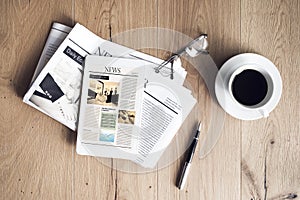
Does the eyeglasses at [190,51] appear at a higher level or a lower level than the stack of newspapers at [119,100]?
higher

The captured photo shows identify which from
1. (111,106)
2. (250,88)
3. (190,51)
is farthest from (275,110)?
(111,106)

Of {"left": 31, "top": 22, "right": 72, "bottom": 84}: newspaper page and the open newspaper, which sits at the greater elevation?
{"left": 31, "top": 22, "right": 72, "bottom": 84}: newspaper page

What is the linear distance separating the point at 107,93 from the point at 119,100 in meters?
0.03

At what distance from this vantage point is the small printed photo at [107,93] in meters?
0.77

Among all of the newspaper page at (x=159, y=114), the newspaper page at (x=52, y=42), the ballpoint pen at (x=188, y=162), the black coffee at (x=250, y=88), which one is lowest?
the ballpoint pen at (x=188, y=162)

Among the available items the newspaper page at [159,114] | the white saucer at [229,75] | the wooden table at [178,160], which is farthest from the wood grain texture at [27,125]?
the white saucer at [229,75]

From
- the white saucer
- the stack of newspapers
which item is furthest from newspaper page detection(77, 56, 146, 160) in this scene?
the white saucer

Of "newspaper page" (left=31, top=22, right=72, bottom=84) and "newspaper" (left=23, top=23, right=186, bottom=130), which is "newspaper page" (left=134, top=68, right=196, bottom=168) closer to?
"newspaper" (left=23, top=23, right=186, bottom=130)

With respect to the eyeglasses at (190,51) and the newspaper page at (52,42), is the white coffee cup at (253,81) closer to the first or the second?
the eyeglasses at (190,51)

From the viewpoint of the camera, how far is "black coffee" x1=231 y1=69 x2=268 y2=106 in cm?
71

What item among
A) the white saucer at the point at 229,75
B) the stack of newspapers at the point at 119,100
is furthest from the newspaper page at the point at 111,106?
the white saucer at the point at 229,75

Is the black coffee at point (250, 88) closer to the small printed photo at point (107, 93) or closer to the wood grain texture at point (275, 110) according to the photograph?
the wood grain texture at point (275, 110)

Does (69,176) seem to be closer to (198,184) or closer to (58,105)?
(58,105)

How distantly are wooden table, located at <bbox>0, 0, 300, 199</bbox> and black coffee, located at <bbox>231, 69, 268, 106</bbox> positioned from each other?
66mm
